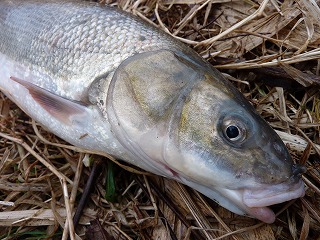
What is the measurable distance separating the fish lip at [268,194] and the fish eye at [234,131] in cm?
26

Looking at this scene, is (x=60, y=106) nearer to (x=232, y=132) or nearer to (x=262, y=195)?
(x=232, y=132)

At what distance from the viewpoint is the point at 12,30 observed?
305cm

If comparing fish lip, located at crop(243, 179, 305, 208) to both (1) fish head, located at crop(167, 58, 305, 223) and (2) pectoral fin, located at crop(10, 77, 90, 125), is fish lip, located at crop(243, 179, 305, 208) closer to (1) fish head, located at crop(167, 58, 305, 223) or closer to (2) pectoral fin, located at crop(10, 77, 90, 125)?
(1) fish head, located at crop(167, 58, 305, 223)

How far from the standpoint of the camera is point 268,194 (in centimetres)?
213

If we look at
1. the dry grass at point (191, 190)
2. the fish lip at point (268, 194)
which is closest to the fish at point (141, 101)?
the fish lip at point (268, 194)

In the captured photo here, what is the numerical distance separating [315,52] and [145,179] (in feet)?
4.62

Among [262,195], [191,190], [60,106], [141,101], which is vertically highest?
[141,101]

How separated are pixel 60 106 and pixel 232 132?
1.11 meters

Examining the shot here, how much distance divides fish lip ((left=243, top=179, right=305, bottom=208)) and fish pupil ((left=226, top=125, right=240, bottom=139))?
11.2 inches

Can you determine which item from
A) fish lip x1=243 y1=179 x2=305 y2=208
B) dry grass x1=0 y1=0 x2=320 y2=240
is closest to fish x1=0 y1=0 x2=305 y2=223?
fish lip x1=243 y1=179 x2=305 y2=208

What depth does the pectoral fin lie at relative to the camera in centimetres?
261

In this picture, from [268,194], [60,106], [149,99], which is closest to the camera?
[268,194]

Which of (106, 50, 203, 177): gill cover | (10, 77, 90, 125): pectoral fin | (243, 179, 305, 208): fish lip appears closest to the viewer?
(243, 179, 305, 208): fish lip

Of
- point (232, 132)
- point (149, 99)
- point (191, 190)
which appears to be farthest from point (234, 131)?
point (191, 190)
